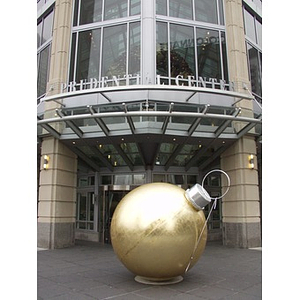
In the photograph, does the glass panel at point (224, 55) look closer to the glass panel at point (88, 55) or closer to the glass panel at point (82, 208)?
the glass panel at point (88, 55)

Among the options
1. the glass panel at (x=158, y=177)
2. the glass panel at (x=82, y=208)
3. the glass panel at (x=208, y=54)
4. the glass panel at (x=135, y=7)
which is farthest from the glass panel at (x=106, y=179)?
the glass panel at (x=135, y=7)

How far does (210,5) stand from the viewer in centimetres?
1427

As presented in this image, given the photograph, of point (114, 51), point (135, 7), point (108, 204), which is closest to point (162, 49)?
point (114, 51)

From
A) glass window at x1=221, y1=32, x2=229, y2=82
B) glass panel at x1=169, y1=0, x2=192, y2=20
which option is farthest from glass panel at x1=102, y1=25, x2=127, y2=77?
glass window at x1=221, y1=32, x2=229, y2=82

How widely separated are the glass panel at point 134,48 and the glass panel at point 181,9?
168cm

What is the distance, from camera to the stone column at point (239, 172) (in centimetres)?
1306

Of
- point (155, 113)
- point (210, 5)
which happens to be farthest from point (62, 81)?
point (210, 5)

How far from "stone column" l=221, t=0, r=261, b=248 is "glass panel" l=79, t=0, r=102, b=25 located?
18.9ft

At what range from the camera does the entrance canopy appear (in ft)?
34.4

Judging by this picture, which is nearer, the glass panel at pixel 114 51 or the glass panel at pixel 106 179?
the glass panel at pixel 114 51

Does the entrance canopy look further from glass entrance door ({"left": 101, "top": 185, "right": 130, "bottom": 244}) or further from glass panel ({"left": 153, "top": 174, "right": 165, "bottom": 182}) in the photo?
glass entrance door ({"left": 101, "top": 185, "right": 130, "bottom": 244})
